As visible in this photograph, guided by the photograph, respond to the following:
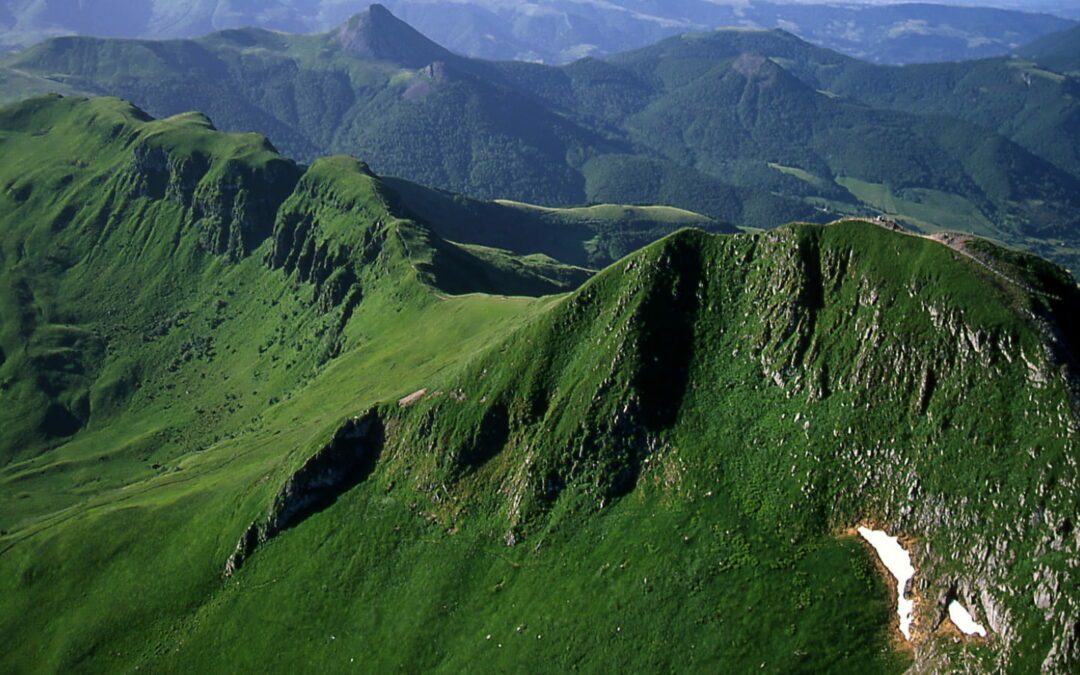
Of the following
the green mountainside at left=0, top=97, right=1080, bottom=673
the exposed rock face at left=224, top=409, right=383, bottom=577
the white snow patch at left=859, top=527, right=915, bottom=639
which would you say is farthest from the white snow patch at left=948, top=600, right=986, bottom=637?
the exposed rock face at left=224, top=409, right=383, bottom=577

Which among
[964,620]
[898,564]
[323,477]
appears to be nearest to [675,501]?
[898,564]

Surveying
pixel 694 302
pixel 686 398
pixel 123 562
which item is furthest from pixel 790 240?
pixel 123 562

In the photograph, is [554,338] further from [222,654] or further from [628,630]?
[222,654]

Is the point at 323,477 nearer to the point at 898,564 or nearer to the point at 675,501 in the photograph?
the point at 675,501

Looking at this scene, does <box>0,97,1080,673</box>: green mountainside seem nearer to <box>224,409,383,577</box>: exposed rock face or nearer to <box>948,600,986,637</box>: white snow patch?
<box>224,409,383,577</box>: exposed rock face

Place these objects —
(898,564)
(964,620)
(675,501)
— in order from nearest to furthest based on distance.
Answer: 1. (964,620)
2. (898,564)
3. (675,501)

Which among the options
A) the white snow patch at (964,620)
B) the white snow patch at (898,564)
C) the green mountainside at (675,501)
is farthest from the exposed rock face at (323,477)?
the white snow patch at (964,620)
